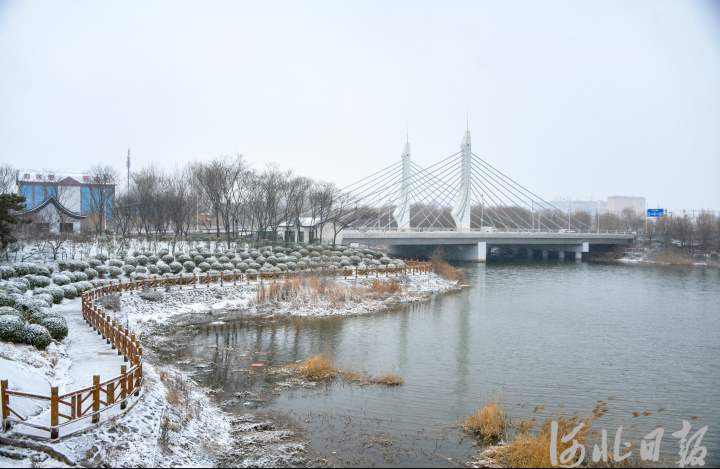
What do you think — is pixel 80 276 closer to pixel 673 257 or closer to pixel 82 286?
pixel 82 286

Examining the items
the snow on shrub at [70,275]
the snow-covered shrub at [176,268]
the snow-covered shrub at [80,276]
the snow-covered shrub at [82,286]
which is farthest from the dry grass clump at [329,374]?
the snow-covered shrub at [176,268]

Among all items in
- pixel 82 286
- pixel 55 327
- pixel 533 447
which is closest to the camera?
pixel 533 447

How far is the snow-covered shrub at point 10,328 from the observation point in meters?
14.5

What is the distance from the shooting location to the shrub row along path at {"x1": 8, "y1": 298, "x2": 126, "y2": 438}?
1035 cm

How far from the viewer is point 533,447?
35.6ft

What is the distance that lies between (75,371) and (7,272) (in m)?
14.7

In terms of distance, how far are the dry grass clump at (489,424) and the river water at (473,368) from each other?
0.36 metres

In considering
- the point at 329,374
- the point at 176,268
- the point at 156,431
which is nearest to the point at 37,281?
the point at 176,268

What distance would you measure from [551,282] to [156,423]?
39076 mm

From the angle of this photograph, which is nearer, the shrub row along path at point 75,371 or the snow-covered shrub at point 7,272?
the shrub row along path at point 75,371

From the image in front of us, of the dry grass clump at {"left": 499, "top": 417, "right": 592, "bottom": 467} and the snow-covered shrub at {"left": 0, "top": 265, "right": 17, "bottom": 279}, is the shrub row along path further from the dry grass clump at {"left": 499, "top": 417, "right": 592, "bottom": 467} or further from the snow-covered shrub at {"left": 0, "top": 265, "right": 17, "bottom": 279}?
the dry grass clump at {"left": 499, "top": 417, "right": 592, "bottom": 467}

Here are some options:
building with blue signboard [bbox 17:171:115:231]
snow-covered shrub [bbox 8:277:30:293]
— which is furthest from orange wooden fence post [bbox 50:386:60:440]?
building with blue signboard [bbox 17:171:115:231]

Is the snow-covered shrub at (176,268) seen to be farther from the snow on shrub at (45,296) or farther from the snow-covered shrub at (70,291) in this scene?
the snow on shrub at (45,296)

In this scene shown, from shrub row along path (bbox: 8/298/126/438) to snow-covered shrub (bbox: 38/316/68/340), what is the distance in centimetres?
32
